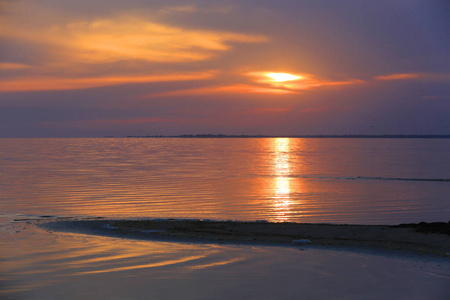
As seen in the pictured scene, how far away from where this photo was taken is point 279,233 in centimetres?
1484

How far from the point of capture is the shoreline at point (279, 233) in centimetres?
1341

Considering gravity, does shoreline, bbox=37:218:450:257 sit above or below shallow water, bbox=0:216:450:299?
above

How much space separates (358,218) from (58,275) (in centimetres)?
1333

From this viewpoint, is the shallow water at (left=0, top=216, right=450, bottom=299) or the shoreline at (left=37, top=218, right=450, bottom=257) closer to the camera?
the shallow water at (left=0, top=216, right=450, bottom=299)

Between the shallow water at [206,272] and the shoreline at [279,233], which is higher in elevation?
the shoreline at [279,233]

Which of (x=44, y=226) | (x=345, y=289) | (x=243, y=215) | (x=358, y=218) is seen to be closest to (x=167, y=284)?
(x=345, y=289)

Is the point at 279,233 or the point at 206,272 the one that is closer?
the point at 206,272

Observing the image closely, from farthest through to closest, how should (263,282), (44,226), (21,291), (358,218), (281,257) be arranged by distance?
(358,218) < (44,226) < (281,257) < (263,282) < (21,291)

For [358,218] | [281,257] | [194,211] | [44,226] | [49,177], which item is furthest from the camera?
[49,177]

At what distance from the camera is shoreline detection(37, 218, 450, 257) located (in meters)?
13.4

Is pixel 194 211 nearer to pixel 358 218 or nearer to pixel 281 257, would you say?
pixel 358 218

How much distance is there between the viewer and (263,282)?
33.4ft

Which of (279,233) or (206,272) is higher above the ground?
(279,233)

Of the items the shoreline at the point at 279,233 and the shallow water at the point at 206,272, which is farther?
the shoreline at the point at 279,233
